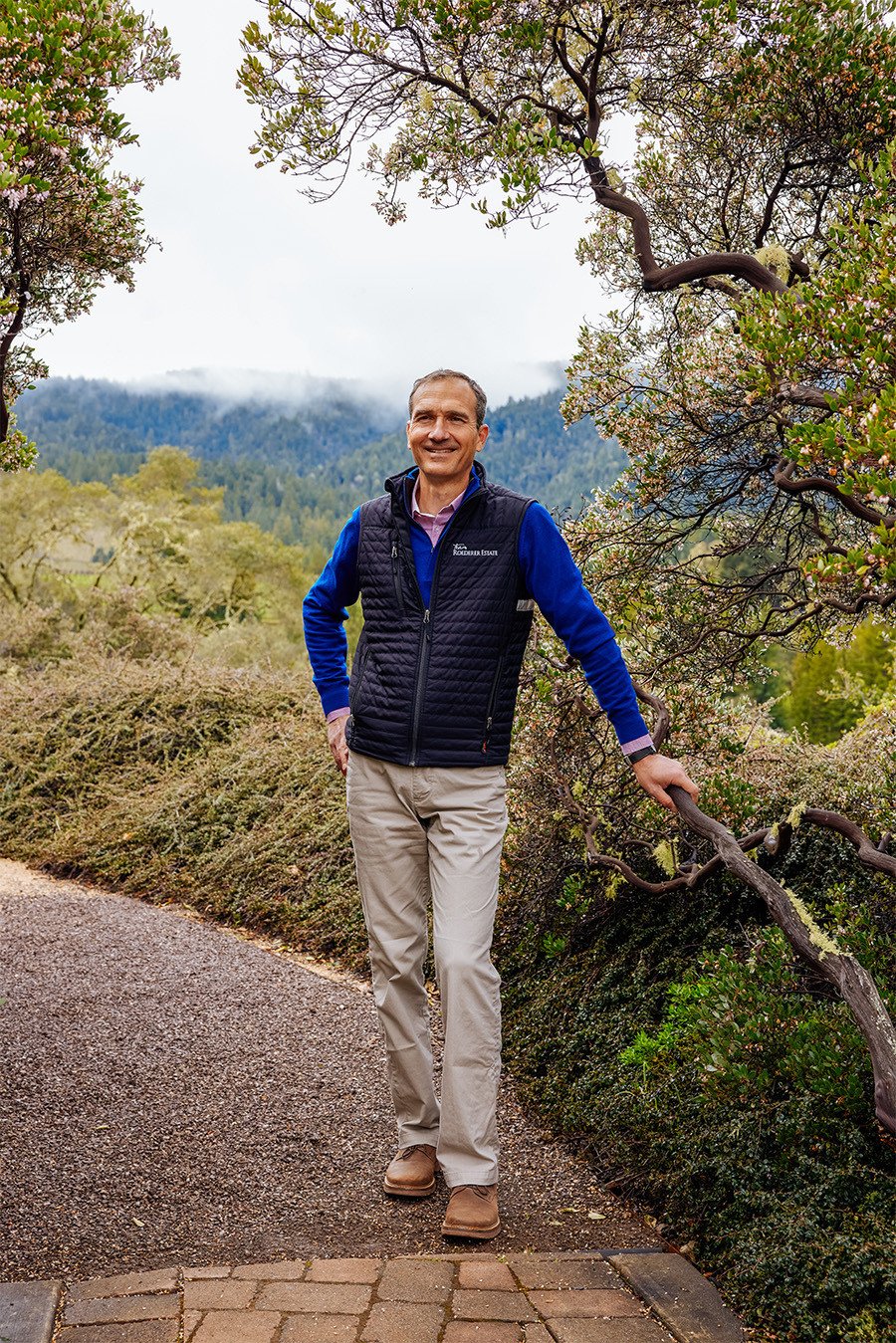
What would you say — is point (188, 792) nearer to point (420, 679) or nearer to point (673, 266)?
point (673, 266)

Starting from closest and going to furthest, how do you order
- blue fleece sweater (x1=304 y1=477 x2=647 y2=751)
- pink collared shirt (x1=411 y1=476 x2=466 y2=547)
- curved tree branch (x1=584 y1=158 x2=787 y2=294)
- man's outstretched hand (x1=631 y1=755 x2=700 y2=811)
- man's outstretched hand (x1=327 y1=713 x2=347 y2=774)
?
man's outstretched hand (x1=631 y1=755 x2=700 y2=811)
blue fleece sweater (x1=304 y1=477 x2=647 y2=751)
pink collared shirt (x1=411 y1=476 x2=466 y2=547)
man's outstretched hand (x1=327 y1=713 x2=347 y2=774)
curved tree branch (x1=584 y1=158 x2=787 y2=294)

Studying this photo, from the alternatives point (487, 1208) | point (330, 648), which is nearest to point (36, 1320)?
point (487, 1208)

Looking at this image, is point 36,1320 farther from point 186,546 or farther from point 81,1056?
point 186,546

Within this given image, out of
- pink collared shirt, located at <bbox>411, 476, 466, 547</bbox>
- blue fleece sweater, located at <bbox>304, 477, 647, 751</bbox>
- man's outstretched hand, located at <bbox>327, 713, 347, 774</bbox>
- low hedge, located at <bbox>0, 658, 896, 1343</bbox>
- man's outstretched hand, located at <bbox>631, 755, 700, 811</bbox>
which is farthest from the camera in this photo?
man's outstretched hand, located at <bbox>327, 713, 347, 774</bbox>

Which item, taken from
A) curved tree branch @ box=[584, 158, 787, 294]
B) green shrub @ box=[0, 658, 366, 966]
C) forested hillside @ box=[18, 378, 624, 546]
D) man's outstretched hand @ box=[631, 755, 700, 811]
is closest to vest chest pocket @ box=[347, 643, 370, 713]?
man's outstretched hand @ box=[631, 755, 700, 811]

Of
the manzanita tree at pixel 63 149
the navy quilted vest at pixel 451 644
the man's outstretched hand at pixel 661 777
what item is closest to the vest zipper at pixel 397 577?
the navy quilted vest at pixel 451 644

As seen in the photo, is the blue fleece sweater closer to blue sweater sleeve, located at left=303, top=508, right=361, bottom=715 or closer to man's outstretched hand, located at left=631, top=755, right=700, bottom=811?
man's outstretched hand, located at left=631, top=755, right=700, bottom=811

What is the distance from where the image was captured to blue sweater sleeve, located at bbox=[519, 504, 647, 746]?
298cm

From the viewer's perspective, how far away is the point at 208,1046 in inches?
180

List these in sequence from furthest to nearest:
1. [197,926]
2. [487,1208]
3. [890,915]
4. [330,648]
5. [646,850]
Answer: [197,926] → [646,850] → [890,915] → [330,648] → [487,1208]

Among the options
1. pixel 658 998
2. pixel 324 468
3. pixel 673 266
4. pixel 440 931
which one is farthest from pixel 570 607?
pixel 324 468

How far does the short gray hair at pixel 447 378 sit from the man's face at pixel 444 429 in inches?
0.4

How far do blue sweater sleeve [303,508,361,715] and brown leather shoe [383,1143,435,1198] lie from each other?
1289 mm

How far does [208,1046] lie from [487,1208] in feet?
6.53
